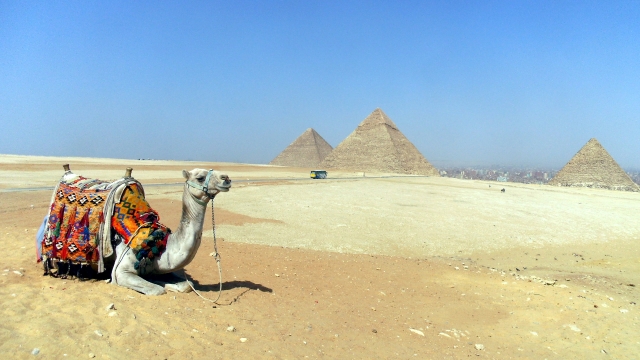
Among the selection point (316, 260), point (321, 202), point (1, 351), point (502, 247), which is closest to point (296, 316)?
point (1, 351)

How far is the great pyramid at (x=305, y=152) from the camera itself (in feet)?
296

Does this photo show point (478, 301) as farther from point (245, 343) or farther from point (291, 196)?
point (291, 196)

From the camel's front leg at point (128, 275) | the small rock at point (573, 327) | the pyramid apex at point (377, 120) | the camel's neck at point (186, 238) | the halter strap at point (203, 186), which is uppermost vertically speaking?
the pyramid apex at point (377, 120)

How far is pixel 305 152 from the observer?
91.4 m

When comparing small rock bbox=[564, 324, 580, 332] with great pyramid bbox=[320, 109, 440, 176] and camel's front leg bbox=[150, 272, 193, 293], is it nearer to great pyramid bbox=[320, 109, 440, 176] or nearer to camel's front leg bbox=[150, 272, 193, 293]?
camel's front leg bbox=[150, 272, 193, 293]

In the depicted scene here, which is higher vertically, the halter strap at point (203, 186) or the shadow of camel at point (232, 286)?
the halter strap at point (203, 186)

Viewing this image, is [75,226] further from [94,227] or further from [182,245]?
[182,245]

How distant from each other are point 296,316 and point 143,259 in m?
1.82

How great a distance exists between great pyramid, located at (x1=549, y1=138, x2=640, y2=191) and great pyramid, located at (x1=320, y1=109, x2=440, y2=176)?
21.0 m

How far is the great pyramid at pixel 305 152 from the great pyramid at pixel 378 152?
8.79m

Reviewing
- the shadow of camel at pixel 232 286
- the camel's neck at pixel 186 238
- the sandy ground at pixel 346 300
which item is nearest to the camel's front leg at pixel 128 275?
the sandy ground at pixel 346 300

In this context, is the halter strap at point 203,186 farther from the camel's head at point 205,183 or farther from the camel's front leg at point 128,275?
the camel's front leg at point 128,275

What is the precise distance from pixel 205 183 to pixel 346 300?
2.63 m

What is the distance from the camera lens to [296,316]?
489 centimetres
